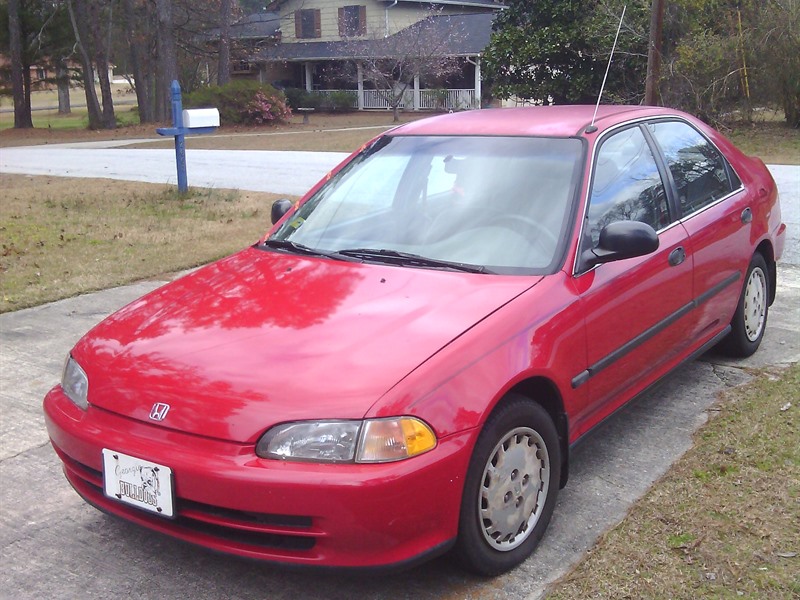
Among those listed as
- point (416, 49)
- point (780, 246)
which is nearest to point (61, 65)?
point (416, 49)

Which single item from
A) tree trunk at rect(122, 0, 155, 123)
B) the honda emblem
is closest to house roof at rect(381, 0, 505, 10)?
tree trunk at rect(122, 0, 155, 123)

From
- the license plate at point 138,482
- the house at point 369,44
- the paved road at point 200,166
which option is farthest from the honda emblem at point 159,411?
the house at point 369,44

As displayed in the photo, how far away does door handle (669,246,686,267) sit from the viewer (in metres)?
4.09

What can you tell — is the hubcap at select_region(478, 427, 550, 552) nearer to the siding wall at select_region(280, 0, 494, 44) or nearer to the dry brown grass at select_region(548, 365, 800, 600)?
the dry brown grass at select_region(548, 365, 800, 600)

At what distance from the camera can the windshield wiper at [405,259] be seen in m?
3.53

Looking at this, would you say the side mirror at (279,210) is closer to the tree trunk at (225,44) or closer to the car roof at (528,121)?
the car roof at (528,121)

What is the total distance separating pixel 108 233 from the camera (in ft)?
31.7

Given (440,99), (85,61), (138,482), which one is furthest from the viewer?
(440,99)

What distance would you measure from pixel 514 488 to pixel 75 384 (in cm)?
165

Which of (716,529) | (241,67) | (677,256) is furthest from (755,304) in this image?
(241,67)

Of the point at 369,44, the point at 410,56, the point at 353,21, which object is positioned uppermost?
the point at 353,21

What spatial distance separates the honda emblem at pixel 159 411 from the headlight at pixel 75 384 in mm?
375

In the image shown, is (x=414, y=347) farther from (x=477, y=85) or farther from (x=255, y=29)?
(x=255, y=29)

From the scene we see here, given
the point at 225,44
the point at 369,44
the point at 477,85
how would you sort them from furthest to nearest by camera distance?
the point at 369,44 → the point at 477,85 → the point at 225,44
